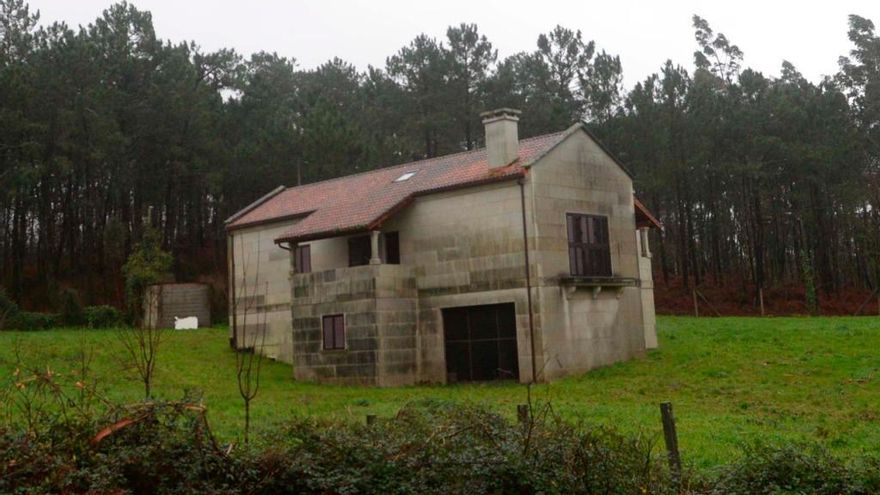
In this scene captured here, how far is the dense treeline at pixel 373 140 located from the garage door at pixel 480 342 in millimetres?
24705

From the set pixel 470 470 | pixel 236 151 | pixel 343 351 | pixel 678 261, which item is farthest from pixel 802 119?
pixel 470 470

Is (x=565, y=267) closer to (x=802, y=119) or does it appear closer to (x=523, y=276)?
(x=523, y=276)

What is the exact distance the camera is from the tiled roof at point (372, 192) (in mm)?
31141

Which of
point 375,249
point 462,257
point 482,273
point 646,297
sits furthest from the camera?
point 646,297

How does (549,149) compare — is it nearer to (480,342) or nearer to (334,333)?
(480,342)

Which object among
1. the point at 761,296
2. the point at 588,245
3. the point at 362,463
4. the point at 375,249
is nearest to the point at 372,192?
the point at 375,249

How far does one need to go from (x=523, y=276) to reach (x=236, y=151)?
31153 millimetres

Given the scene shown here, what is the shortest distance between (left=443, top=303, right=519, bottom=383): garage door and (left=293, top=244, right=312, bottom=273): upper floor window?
224 inches

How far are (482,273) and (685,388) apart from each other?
7.45 m

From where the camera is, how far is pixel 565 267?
30484 mm

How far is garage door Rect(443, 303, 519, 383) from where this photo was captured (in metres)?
30.3

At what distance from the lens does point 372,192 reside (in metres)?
34.9

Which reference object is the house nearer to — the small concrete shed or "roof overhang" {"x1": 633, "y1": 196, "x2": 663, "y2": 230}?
"roof overhang" {"x1": 633, "y1": 196, "x2": 663, "y2": 230}

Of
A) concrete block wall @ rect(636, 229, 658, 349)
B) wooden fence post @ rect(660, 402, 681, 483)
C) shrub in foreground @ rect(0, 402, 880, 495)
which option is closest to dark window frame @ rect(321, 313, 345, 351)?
concrete block wall @ rect(636, 229, 658, 349)
